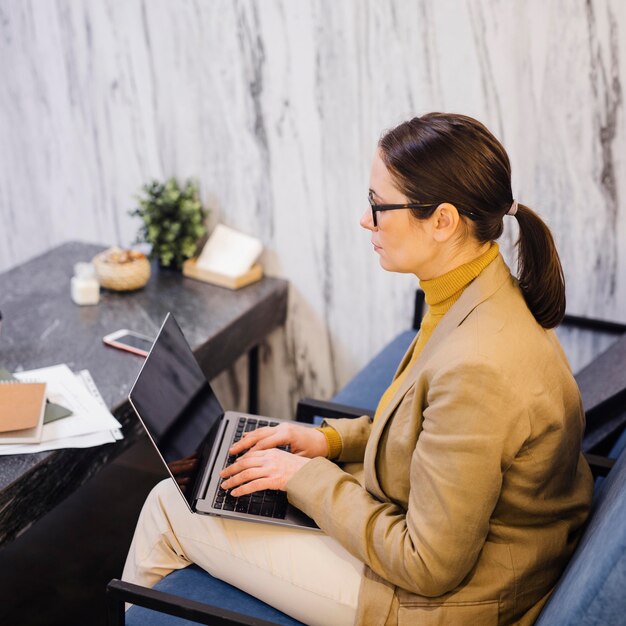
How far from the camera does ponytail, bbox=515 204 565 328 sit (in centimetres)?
121

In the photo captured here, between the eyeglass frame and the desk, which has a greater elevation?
the eyeglass frame

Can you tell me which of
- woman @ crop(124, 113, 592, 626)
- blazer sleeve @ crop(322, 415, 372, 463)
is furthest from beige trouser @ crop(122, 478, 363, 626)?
blazer sleeve @ crop(322, 415, 372, 463)

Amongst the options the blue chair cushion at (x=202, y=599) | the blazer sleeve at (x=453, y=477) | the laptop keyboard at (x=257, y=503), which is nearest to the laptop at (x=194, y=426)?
the laptop keyboard at (x=257, y=503)

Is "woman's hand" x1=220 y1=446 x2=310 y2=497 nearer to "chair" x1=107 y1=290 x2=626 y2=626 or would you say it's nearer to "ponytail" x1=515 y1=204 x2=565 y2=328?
"chair" x1=107 y1=290 x2=626 y2=626

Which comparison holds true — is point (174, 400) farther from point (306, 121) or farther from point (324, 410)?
point (306, 121)

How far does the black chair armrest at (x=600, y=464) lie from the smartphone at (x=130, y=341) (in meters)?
1.02

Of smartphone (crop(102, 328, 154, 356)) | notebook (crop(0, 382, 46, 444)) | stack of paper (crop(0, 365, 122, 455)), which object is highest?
notebook (crop(0, 382, 46, 444))

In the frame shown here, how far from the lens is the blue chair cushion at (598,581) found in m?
0.89

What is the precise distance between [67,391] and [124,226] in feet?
3.41

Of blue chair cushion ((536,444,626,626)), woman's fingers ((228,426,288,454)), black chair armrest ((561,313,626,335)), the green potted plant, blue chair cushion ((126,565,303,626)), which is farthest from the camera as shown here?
the green potted plant

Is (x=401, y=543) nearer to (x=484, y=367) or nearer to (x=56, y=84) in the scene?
(x=484, y=367)

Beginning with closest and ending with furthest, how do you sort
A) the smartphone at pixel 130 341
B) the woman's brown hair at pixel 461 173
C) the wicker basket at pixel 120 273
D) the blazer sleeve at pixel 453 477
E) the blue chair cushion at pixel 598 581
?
the blue chair cushion at pixel 598 581 < the blazer sleeve at pixel 453 477 < the woman's brown hair at pixel 461 173 < the smartphone at pixel 130 341 < the wicker basket at pixel 120 273

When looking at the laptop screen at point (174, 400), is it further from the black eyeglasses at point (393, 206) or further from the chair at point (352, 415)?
the black eyeglasses at point (393, 206)

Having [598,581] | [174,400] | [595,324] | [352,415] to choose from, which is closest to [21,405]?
[174,400]
